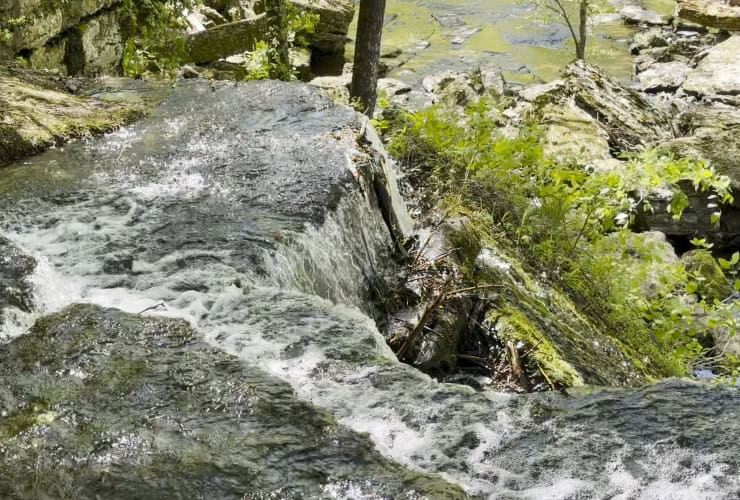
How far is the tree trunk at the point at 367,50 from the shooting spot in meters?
8.52

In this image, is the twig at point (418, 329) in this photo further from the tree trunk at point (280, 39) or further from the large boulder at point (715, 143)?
the large boulder at point (715, 143)

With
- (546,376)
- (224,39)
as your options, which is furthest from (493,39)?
(546,376)

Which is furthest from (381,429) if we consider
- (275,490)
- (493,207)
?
(493,207)

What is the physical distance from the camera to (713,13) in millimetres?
19594

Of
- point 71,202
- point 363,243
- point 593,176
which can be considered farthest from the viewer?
point 593,176

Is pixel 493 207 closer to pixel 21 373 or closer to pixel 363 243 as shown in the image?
pixel 363 243

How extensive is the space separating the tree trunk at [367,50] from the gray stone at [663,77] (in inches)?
389

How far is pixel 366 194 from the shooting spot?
5309mm

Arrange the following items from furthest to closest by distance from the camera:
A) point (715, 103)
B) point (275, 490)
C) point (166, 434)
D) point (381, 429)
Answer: point (715, 103) < point (381, 429) < point (166, 434) < point (275, 490)

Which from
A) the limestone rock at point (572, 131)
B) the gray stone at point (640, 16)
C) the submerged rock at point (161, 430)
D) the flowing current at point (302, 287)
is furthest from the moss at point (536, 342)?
the gray stone at point (640, 16)

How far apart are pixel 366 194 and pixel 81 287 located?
87.1 inches

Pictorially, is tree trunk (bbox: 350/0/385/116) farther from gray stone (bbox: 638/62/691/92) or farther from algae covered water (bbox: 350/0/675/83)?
gray stone (bbox: 638/62/691/92)

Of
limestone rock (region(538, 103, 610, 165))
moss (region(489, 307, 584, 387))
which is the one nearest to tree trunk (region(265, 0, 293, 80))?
limestone rock (region(538, 103, 610, 165))

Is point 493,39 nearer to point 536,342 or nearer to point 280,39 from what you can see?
point 280,39
